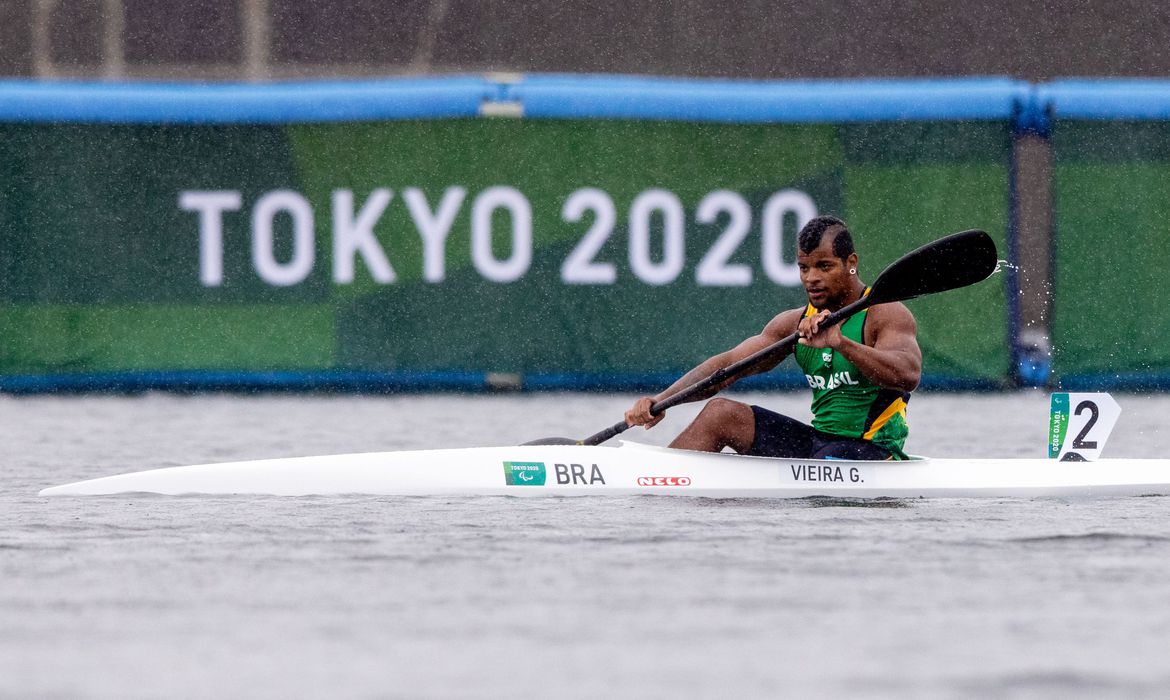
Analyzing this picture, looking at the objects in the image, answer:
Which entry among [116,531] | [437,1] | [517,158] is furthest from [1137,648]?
[437,1]

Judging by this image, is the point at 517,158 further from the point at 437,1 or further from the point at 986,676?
the point at 986,676

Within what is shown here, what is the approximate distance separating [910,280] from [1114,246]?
19.3ft

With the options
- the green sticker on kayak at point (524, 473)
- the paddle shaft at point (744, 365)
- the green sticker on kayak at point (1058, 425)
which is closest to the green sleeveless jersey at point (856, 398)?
the paddle shaft at point (744, 365)

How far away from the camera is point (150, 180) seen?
45.4ft

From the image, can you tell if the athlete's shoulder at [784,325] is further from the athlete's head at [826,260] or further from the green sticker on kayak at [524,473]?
the green sticker on kayak at [524,473]

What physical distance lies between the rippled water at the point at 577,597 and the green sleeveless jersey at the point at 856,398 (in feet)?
1.57

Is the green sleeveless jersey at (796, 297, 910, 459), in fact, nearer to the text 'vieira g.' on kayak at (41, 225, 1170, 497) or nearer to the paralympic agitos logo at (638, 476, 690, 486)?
the text 'vieira g.' on kayak at (41, 225, 1170, 497)

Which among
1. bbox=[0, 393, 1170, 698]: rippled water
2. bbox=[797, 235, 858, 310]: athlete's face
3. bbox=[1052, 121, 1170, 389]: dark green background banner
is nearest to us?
bbox=[0, 393, 1170, 698]: rippled water

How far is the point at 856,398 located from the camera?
8.18 meters

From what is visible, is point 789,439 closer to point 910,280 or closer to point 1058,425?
point 910,280

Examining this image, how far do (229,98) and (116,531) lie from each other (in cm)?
732

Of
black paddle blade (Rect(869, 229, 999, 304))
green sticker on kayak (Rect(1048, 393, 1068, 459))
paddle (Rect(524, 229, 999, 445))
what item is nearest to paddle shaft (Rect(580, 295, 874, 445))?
paddle (Rect(524, 229, 999, 445))

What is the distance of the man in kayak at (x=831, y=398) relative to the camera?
26.2ft

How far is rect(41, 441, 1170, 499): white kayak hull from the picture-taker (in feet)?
26.1
